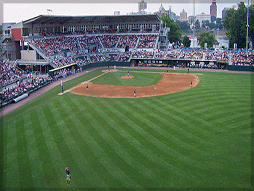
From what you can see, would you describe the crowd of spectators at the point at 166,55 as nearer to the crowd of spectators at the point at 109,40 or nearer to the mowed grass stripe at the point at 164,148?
the crowd of spectators at the point at 109,40

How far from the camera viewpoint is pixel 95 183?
16.5 metres

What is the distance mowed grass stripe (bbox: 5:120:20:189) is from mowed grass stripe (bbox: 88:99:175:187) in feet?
24.2

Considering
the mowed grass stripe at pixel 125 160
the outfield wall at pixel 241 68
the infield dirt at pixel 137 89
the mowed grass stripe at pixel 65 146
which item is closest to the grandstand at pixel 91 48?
the outfield wall at pixel 241 68

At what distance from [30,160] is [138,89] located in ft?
81.7

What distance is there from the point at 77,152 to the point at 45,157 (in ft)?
8.36

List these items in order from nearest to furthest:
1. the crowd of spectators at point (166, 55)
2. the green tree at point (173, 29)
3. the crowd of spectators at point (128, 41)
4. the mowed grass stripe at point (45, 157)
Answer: the mowed grass stripe at point (45, 157), the crowd of spectators at point (166, 55), the crowd of spectators at point (128, 41), the green tree at point (173, 29)

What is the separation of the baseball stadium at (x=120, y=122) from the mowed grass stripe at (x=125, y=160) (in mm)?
70

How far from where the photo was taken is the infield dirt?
126ft

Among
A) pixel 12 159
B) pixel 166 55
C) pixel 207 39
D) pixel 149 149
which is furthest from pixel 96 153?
pixel 207 39

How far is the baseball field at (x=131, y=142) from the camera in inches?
660

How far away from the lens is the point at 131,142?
21891 millimetres

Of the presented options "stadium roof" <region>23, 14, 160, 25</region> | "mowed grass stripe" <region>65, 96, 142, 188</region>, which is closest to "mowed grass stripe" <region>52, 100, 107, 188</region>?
"mowed grass stripe" <region>65, 96, 142, 188</region>

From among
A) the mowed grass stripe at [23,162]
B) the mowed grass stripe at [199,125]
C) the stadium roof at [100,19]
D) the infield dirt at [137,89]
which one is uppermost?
the stadium roof at [100,19]

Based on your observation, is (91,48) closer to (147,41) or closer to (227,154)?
(147,41)
